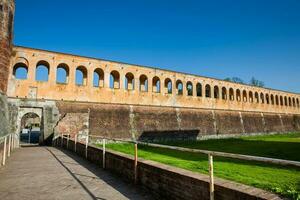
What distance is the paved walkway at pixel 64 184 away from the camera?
5.34m

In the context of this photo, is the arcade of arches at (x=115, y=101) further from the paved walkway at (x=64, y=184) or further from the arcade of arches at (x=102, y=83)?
the paved walkway at (x=64, y=184)

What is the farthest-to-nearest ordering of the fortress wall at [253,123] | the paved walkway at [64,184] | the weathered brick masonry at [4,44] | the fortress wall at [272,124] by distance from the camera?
the fortress wall at [272,124] → the fortress wall at [253,123] → the weathered brick masonry at [4,44] → the paved walkway at [64,184]

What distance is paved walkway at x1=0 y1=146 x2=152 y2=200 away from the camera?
17.5 ft

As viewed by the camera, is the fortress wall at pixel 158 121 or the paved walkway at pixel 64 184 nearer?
the paved walkway at pixel 64 184

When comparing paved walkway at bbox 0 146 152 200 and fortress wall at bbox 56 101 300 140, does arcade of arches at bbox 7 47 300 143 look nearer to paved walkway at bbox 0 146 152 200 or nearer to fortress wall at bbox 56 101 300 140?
fortress wall at bbox 56 101 300 140

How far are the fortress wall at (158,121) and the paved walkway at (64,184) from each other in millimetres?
10446

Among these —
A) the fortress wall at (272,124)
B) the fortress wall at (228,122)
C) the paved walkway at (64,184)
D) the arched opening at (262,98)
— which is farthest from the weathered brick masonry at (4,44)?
the arched opening at (262,98)

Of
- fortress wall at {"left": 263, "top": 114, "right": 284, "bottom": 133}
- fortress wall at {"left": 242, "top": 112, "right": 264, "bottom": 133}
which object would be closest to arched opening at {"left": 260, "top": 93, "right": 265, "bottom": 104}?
fortress wall at {"left": 263, "top": 114, "right": 284, "bottom": 133}

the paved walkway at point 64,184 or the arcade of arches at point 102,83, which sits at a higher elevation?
the arcade of arches at point 102,83

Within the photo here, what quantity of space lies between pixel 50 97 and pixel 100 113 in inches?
167

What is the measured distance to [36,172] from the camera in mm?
7980

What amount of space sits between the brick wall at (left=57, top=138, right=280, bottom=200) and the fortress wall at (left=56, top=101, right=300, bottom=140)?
1284 cm

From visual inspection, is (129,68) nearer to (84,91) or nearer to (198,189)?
(84,91)

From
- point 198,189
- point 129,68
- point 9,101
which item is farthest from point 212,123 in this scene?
point 198,189
